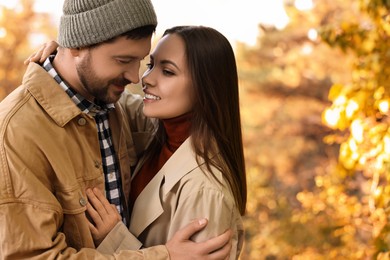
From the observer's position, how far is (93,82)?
2066 millimetres

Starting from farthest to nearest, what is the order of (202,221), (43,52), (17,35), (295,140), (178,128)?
(295,140), (17,35), (178,128), (43,52), (202,221)

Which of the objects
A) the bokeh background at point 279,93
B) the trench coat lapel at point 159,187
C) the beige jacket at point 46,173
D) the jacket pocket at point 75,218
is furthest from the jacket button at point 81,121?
the bokeh background at point 279,93

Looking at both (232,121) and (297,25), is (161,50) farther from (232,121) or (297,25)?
(297,25)

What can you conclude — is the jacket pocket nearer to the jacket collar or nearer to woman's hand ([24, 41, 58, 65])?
the jacket collar

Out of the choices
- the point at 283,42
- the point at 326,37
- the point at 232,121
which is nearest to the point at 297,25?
the point at 283,42

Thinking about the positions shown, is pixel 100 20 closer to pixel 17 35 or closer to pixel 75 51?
pixel 75 51

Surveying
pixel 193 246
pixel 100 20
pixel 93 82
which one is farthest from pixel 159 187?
pixel 100 20

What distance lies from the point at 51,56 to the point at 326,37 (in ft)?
4.24

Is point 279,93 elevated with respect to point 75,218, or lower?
lower

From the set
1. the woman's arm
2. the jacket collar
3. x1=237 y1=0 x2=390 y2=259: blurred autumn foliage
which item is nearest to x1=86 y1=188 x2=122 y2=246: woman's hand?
the woman's arm

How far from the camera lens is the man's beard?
2059 millimetres

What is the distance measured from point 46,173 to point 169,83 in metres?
0.48

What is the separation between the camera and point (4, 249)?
6.18 feet

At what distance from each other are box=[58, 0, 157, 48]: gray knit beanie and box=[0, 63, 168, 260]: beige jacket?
0.15 metres
